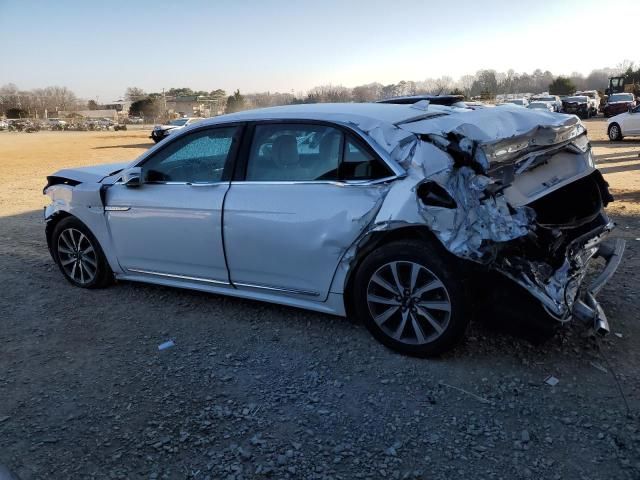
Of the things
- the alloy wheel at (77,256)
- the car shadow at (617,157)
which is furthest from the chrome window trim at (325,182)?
the car shadow at (617,157)

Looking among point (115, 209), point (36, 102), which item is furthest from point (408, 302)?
point (36, 102)

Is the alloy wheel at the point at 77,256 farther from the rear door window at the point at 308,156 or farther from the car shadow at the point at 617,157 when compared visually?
the car shadow at the point at 617,157

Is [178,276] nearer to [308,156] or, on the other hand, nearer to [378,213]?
[308,156]

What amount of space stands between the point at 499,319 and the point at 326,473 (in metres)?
1.47

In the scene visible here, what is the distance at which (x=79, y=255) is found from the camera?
521cm

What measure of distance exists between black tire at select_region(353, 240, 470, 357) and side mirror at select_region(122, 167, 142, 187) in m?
2.16

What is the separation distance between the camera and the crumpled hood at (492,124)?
3.53 m

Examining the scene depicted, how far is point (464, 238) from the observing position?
327 centimetres

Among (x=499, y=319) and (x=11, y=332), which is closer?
(x=499, y=319)

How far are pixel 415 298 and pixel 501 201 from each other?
823 mm

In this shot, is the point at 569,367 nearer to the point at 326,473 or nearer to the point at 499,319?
the point at 499,319

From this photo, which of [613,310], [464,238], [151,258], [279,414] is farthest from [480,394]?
[151,258]

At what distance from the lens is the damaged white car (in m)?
3.35

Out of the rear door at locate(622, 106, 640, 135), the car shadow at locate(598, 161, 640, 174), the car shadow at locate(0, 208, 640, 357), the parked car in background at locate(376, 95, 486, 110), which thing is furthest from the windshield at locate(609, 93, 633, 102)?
the parked car in background at locate(376, 95, 486, 110)
